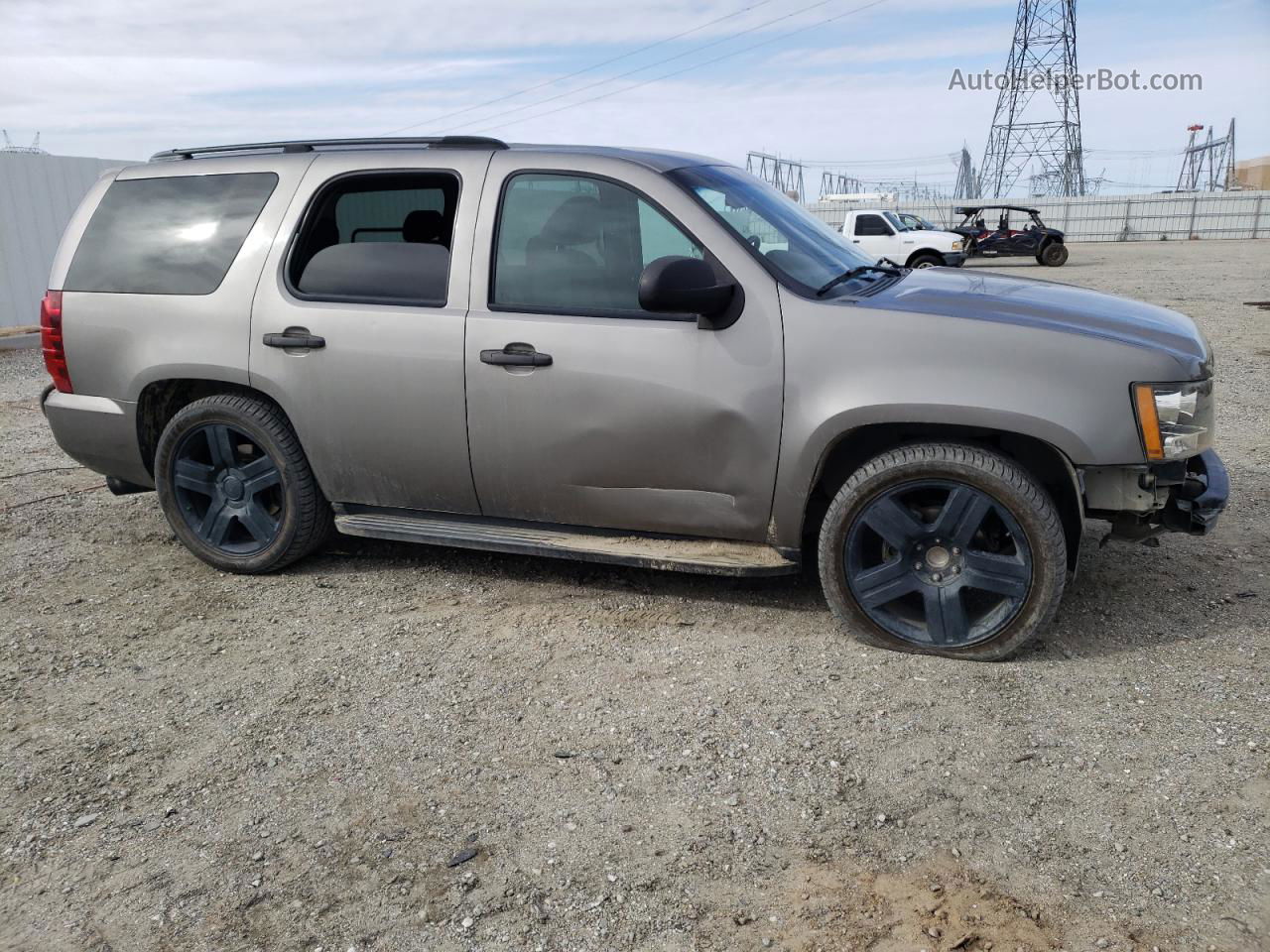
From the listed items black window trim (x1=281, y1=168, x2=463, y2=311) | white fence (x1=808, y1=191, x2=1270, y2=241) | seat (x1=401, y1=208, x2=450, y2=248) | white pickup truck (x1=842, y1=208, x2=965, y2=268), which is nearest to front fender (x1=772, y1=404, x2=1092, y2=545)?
black window trim (x1=281, y1=168, x2=463, y2=311)

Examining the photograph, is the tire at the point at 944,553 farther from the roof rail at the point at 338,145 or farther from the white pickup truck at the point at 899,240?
the white pickup truck at the point at 899,240

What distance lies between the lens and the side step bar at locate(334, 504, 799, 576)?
397 centimetres

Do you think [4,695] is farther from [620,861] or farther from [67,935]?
[620,861]

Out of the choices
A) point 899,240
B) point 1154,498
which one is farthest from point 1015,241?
point 1154,498

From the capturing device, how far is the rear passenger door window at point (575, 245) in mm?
4000

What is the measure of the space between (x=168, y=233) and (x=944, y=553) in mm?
3742

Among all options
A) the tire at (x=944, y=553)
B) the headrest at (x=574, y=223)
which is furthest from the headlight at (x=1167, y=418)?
the headrest at (x=574, y=223)

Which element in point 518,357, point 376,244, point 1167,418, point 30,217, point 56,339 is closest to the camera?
point 1167,418

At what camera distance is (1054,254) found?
28688 millimetres

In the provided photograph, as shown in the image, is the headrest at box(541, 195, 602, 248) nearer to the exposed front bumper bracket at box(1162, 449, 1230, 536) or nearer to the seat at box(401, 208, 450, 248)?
the seat at box(401, 208, 450, 248)

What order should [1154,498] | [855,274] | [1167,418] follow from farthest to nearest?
[855,274] < [1154,498] < [1167,418]

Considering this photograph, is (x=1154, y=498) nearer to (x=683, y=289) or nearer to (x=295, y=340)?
(x=683, y=289)

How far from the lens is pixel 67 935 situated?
2.49m

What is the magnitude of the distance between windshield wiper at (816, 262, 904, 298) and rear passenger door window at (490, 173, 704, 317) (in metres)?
0.50
